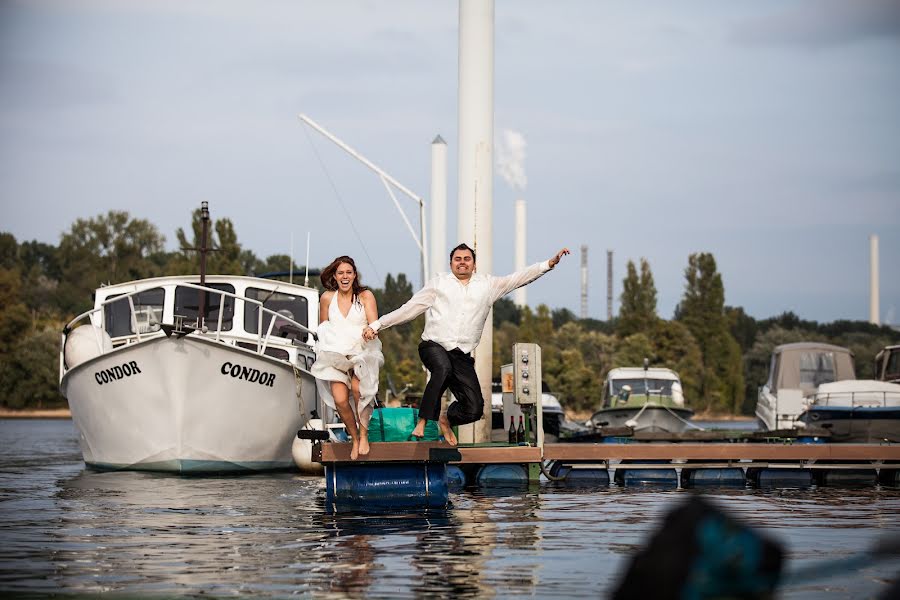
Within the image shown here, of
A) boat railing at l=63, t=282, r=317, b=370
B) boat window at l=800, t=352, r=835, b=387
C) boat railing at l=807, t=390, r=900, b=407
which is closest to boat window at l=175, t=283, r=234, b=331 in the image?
boat railing at l=63, t=282, r=317, b=370

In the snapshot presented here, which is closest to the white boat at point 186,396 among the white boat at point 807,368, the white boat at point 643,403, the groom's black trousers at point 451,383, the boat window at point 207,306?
the boat window at point 207,306

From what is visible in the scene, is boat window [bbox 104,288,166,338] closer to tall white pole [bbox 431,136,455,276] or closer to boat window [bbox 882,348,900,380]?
tall white pole [bbox 431,136,455,276]

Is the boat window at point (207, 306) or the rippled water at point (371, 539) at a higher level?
the boat window at point (207, 306)

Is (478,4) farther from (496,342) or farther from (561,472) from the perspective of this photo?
(496,342)

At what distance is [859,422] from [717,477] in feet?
21.0

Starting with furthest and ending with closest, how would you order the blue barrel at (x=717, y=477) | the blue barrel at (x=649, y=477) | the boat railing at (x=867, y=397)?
the boat railing at (x=867, y=397), the blue barrel at (x=649, y=477), the blue barrel at (x=717, y=477)

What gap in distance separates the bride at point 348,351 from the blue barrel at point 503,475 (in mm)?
5625

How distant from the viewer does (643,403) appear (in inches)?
1318

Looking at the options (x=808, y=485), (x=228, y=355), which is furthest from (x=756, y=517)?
(x=228, y=355)

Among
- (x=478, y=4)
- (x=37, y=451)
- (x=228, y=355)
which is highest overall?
(x=478, y=4)

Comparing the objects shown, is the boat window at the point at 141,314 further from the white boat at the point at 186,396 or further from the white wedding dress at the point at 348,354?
the white wedding dress at the point at 348,354

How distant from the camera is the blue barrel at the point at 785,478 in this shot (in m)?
20.0

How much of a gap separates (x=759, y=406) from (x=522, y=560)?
29.7m

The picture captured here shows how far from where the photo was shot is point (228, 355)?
21.5 meters
